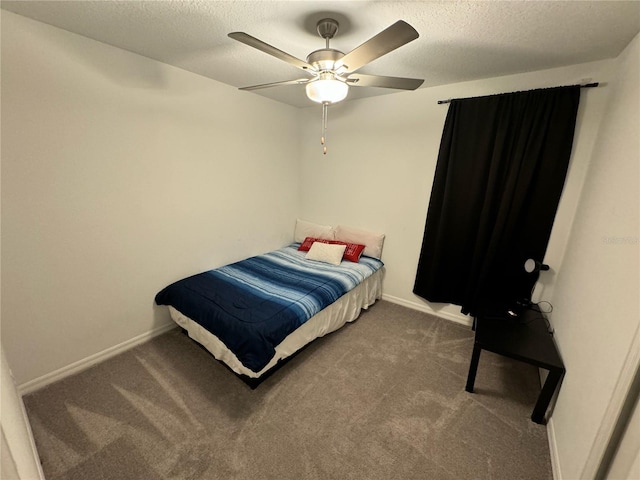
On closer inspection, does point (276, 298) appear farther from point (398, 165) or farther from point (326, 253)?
point (398, 165)

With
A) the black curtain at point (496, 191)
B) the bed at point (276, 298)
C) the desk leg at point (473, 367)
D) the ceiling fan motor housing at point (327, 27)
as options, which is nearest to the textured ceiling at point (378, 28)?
the ceiling fan motor housing at point (327, 27)

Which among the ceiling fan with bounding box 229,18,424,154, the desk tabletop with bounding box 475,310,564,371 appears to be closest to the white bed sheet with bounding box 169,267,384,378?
the desk tabletop with bounding box 475,310,564,371

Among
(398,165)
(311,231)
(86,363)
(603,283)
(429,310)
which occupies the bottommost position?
(86,363)

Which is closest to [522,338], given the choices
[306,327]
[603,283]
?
[603,283]

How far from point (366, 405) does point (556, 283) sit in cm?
186

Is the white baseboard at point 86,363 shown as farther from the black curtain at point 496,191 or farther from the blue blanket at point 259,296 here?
the black curtain at point 496,191

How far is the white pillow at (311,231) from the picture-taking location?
3.46m

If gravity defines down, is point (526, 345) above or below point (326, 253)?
below

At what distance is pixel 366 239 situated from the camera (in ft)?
10.5

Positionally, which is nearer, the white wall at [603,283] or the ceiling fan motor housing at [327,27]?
the white wall at [603,283]

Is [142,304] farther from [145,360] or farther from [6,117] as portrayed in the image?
[6,117]

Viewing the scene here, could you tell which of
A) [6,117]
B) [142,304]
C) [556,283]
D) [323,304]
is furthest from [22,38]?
[556,283]

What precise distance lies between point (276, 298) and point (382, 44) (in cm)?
181

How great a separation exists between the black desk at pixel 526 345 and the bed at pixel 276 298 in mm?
1130
